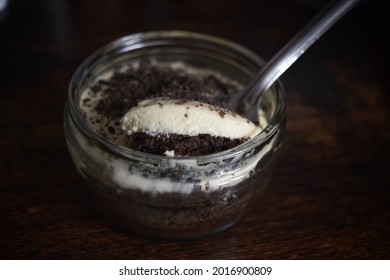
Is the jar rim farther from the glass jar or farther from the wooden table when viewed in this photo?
the wooden table

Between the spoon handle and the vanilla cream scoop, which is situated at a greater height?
the spoon handle

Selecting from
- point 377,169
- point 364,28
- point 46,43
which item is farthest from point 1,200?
point 364,28

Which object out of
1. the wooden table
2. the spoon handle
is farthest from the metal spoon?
the wooden table

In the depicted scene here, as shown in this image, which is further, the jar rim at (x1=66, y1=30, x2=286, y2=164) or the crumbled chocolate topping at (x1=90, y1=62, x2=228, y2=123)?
the crumbled chocolate topping at (x1=90, y1=62, x2=228, y2=123)

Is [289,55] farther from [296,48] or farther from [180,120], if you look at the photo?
[180,120]

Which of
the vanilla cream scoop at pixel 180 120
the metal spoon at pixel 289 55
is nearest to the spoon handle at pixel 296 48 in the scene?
the metal spoon at pixel 289 55

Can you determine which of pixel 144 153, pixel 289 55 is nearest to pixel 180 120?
pixel 144 153
